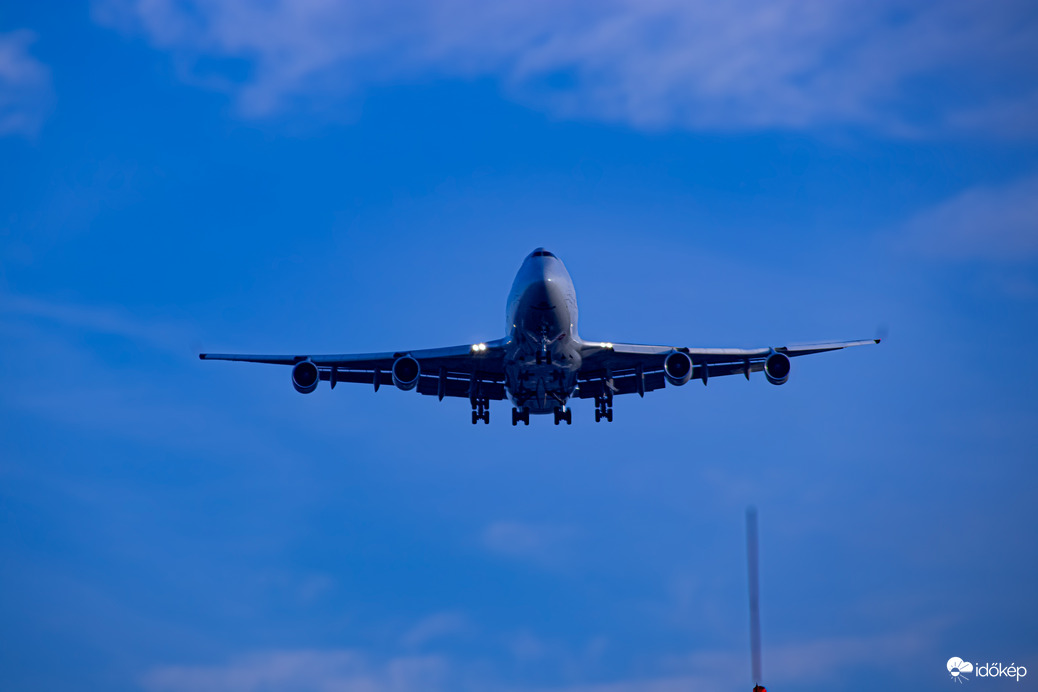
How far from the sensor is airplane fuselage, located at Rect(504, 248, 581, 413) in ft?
118

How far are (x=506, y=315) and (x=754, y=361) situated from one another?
11181mm

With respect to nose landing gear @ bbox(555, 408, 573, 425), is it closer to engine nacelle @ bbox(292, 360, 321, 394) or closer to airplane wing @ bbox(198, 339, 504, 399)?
airplane wing @ bbox(198, 339, 504, 399)

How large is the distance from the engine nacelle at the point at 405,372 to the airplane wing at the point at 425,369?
0.04 m

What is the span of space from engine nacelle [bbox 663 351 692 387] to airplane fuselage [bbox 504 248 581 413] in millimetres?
3584

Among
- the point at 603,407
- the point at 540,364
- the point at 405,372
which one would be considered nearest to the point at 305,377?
the point at 405,372

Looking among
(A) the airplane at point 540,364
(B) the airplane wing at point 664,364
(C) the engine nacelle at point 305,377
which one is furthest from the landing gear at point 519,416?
(C) the engine nacelle at point 305,377

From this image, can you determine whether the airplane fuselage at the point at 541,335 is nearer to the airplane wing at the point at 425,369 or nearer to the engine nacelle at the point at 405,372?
the airplane wing at the point at 425,369

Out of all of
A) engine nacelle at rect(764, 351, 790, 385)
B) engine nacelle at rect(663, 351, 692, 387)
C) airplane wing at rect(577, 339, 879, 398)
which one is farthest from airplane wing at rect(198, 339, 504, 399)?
engine nacelle at rect(764, 351, 790, 385)

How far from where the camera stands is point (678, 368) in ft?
132

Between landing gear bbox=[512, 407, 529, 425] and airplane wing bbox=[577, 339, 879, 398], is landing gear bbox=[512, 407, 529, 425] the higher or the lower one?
the lower one

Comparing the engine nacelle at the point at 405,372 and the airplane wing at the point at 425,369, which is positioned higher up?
the airplane wing at the point at 425,369

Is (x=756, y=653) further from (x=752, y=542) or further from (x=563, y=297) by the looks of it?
(x=563, y=297)

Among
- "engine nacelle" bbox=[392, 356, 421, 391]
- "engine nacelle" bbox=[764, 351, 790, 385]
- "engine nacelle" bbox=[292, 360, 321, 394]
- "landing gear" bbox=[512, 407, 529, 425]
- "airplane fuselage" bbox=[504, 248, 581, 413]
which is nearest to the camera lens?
"airplane fuselage" bbox=[504, 248, 581, 413]

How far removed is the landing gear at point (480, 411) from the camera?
44.3 m
